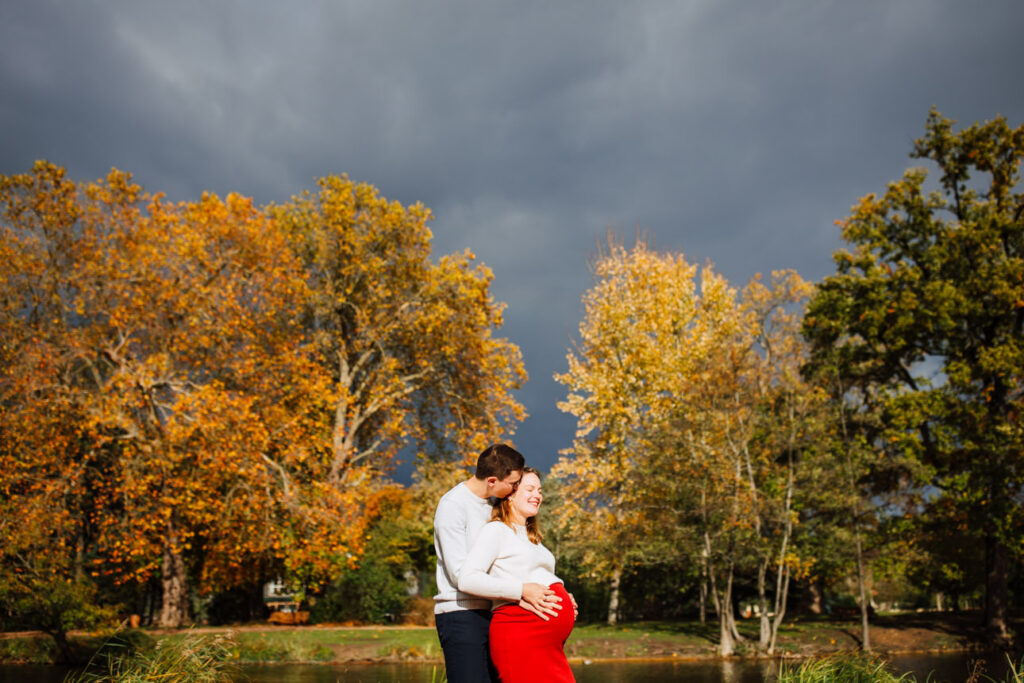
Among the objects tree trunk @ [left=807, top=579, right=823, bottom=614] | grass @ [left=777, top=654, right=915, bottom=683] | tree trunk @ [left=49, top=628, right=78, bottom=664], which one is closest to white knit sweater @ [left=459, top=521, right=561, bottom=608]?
grass @ [left=777, top=654, right=915, bottom=683]

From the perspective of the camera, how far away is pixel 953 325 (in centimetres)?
2217

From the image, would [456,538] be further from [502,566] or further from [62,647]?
[62,647]

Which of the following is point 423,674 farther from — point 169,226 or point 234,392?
point 169,226

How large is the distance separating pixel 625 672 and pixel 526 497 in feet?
44.4

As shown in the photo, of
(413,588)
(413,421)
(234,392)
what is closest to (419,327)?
(413,421)

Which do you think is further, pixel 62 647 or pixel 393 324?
pixel 393 324

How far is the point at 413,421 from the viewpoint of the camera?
82.8 ft

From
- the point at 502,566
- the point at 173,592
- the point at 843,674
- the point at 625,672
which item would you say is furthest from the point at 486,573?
the point at 173,592

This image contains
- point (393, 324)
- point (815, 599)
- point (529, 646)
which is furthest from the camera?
point (815, 599)

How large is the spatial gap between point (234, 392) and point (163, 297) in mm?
2989

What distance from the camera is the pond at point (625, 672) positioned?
12922 millimetres

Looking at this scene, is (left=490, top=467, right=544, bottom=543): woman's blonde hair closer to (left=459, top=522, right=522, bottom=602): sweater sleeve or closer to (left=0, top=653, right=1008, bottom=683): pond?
(left=459, top=522, right=522, bottom=602): sweater sleeve

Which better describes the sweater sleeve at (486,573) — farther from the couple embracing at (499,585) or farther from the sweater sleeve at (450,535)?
the sweater sleeve at (450,535)

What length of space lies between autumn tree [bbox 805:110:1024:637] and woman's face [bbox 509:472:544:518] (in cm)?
2105
